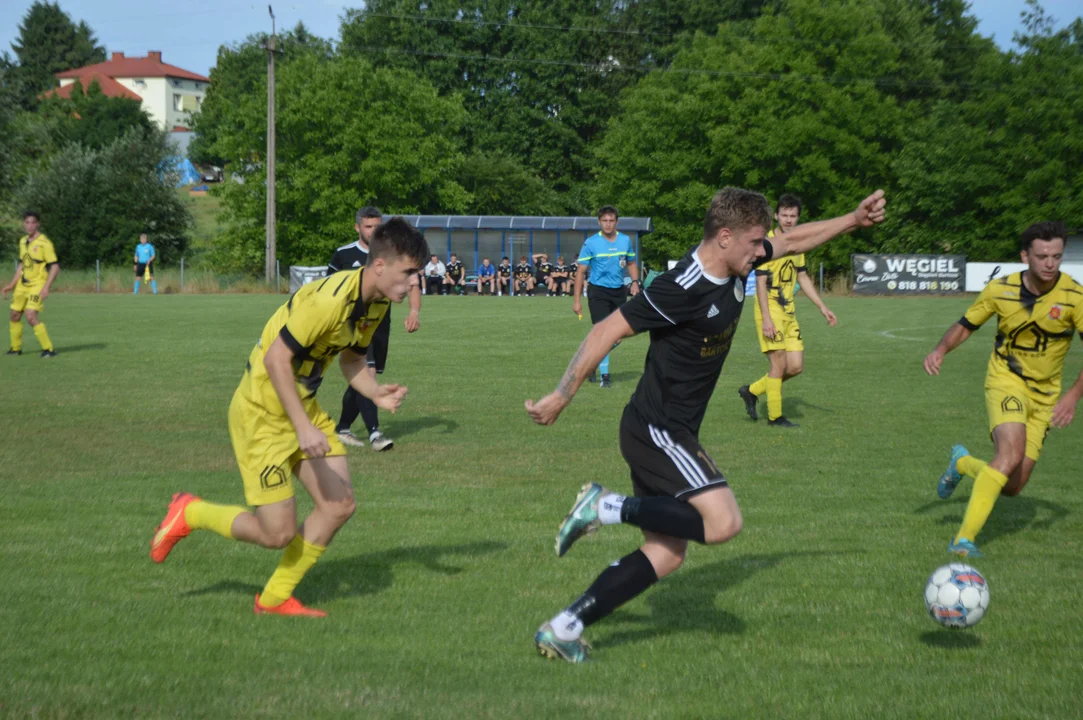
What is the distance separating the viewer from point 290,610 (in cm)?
534

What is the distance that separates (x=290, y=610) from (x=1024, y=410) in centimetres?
434

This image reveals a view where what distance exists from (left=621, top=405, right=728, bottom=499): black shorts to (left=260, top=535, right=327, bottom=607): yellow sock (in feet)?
5.21

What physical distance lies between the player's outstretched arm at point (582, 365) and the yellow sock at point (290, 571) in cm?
145

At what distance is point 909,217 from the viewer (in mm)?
51750

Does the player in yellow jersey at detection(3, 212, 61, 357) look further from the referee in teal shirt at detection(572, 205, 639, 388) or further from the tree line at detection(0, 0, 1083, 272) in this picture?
the tree line at detection(0, 0, 1083, 272)

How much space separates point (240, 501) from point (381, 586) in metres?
2.40

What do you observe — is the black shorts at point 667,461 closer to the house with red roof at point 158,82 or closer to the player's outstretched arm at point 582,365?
the player's outstretched arm at point 582,365

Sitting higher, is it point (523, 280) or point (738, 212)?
point (738, 212)

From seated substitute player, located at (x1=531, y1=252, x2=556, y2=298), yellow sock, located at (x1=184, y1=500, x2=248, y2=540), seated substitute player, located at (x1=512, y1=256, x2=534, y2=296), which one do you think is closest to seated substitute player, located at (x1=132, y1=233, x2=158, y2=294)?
seated substitute player, located at (x1=512, y1=256, x2=534, y2=296)

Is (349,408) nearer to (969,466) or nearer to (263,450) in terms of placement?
(263,450)

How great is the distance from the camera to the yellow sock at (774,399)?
37.7 ft

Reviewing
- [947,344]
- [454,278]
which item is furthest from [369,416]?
[454,278]

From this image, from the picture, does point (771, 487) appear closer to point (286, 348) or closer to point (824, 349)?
point (286, 348)

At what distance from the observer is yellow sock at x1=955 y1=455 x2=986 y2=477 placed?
6.85 m
